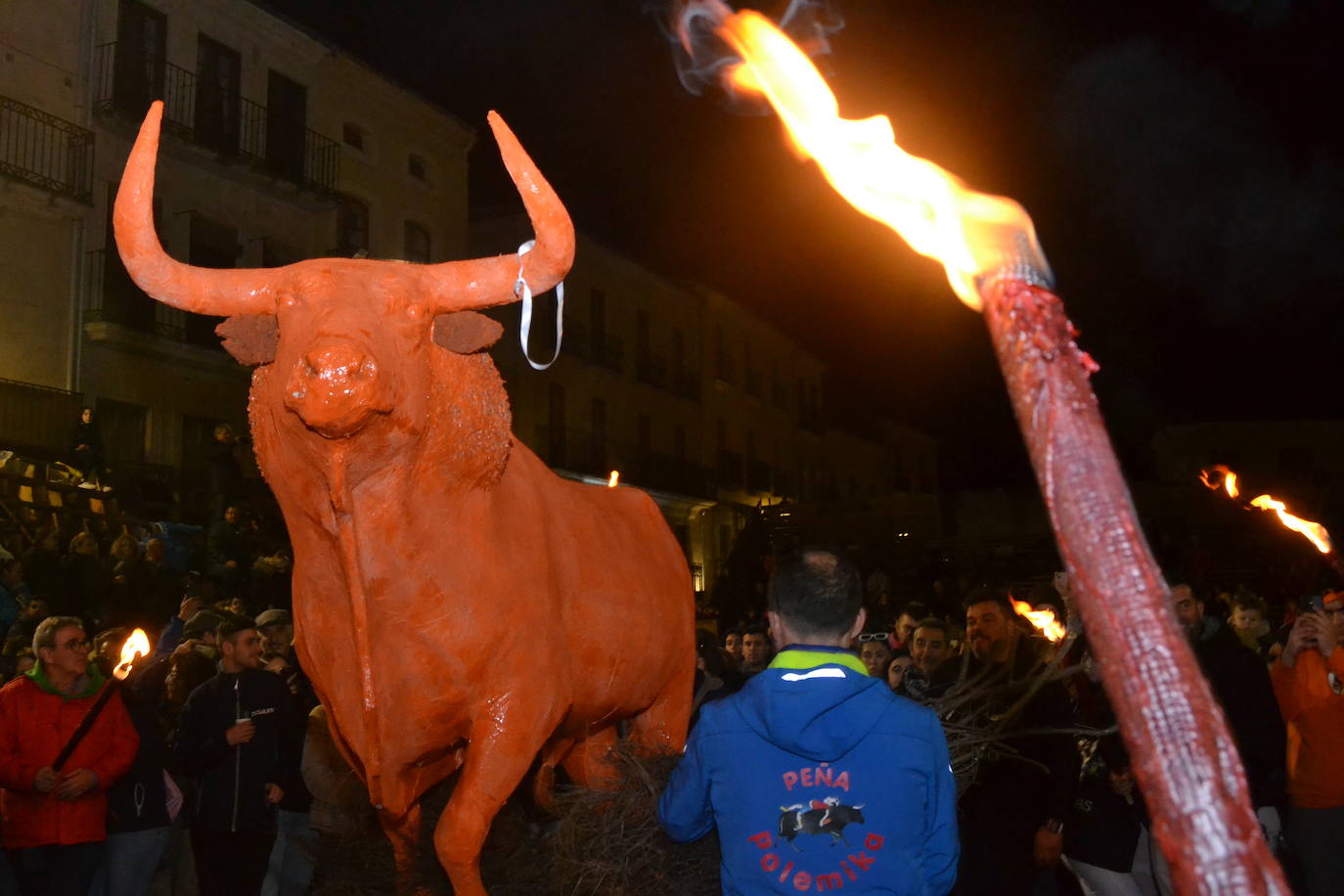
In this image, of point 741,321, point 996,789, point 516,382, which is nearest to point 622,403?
point 516,382

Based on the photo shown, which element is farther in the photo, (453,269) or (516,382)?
(516,382)

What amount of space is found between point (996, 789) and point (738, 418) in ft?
123

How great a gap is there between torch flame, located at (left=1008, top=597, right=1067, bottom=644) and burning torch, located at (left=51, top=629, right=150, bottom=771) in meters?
4.55

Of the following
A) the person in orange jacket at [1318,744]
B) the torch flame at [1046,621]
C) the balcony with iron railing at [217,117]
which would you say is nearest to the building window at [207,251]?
the balcony with iron railing at [217,117]

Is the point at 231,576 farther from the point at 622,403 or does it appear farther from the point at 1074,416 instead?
the point at 622,403

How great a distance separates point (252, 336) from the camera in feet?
13.2

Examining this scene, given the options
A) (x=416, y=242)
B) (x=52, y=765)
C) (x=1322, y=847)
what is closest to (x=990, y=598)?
(x=1322, y=847)

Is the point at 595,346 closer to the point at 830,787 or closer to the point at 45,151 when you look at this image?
the point at 45,151

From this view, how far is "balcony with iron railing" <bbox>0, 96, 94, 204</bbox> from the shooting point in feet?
60.6

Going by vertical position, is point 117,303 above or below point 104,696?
above

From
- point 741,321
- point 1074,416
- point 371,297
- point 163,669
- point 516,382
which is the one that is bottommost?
point 163,669

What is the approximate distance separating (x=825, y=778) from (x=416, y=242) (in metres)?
25.7

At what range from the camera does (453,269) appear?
420 centimetres

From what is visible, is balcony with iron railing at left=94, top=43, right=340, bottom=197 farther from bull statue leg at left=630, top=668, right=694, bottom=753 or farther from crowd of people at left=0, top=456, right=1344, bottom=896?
bull statue leg at left=630, top=668, right=694, bottom=753
